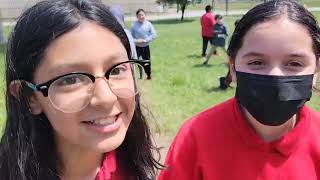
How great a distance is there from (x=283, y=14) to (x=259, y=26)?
0.11 meters

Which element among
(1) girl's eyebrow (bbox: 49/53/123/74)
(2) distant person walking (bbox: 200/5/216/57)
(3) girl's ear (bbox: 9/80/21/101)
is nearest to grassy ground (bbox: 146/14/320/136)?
(2) distant person walking (bbox: 200/5/216/57)

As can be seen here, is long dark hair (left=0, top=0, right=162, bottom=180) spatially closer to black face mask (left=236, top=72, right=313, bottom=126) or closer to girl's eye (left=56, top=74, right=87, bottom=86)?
girl's eye (left=56, top=74, right=87, bottom=86)


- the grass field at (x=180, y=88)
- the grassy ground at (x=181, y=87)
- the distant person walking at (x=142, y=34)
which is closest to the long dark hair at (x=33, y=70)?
the grassy ground at (x=181, y=87)

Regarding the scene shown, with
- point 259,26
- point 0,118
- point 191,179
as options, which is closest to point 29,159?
point 191,179

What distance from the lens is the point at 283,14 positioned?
2.00 meters

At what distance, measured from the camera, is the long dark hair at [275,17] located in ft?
6.57

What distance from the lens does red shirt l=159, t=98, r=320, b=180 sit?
6.52ft

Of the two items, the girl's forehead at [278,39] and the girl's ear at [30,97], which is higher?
the girl's forehead at [278,39]

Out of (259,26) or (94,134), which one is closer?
(94,134)

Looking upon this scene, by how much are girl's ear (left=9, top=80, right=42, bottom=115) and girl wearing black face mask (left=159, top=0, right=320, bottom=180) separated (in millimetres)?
692

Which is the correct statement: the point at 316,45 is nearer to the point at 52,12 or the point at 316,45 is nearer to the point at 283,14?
the point at 283,14

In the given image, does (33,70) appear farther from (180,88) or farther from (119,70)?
(180,88)

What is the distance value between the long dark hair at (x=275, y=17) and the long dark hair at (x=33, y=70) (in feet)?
1.74

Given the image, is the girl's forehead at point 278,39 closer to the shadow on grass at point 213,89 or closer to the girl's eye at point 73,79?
the girl's eye at point 73,79
